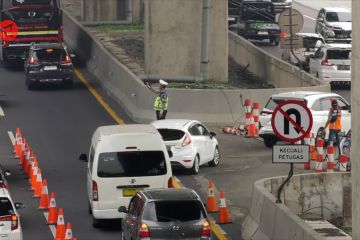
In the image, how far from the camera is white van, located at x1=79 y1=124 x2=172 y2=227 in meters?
25.2

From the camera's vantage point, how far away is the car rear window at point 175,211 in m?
21.7

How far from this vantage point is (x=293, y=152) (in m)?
22.0

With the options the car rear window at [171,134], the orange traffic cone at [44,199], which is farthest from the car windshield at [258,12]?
the orange traffic cone at [44,199]

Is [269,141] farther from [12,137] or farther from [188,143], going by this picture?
[12,137]

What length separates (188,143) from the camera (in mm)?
31547

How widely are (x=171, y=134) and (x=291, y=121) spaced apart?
32.1 feet

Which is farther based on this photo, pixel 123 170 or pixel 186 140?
pixel 186 140

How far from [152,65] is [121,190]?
774 inches

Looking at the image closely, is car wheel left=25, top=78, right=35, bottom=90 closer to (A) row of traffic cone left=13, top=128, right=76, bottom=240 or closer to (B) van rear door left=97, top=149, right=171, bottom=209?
(A) row of traffic cone left=13, top=128, right=76, bottom=240

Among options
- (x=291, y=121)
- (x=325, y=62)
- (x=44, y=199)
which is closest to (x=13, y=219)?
(x=291, y=121)

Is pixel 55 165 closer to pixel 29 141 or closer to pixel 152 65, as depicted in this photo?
pixel 29 141

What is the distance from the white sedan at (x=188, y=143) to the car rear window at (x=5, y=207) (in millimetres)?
9324

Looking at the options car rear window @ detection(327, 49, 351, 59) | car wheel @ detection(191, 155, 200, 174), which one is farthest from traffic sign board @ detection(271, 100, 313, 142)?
car rear window @ detection(327, 49, 351, 59)

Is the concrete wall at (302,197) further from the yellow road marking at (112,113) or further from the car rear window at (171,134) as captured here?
the car rear window at (171,134)
